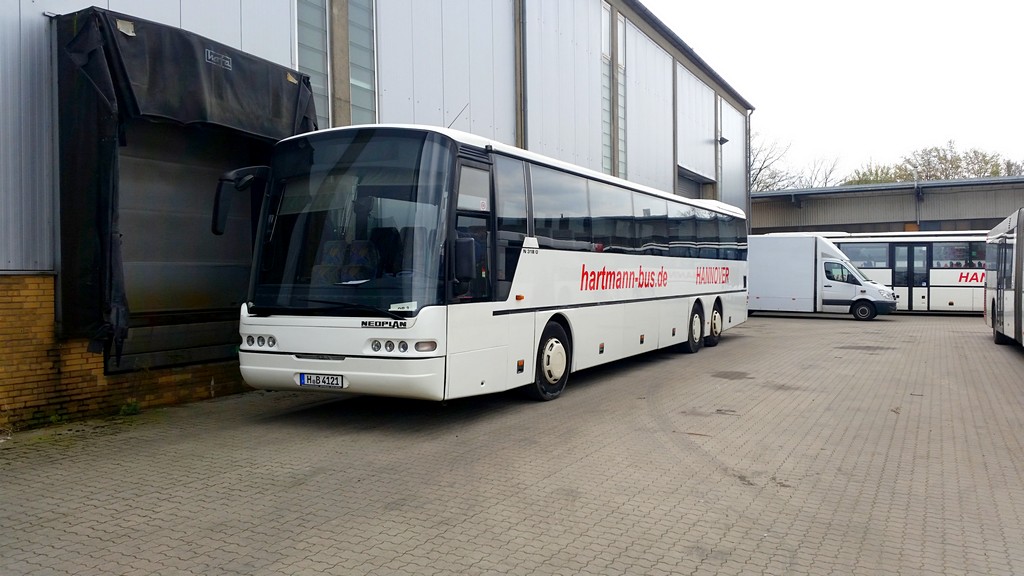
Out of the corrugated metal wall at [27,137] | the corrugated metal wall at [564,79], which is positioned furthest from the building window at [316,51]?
the corrugated metal wall at [564,79]

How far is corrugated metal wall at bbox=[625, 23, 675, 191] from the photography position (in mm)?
26047

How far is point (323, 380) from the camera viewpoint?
8352mm

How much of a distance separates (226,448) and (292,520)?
2.59 metres

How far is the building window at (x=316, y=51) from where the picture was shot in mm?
12477

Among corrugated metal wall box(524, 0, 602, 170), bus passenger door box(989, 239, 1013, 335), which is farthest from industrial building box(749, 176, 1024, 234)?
corrugated metal wall box(524, 0, 602, 170)

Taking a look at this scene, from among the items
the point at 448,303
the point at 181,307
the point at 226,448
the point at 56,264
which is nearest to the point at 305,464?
the point at 226,448

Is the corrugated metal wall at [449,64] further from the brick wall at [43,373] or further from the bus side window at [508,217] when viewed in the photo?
the brick wall at [43,373]

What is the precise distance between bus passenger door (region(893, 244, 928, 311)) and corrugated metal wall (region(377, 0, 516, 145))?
1857 centimetres

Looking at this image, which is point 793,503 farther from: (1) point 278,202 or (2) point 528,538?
(1) point 278,202

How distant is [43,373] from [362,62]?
7.29m

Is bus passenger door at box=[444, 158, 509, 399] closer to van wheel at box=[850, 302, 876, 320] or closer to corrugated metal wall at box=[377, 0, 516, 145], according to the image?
corrugated metal wall at box=[377, 0, 516, 145]

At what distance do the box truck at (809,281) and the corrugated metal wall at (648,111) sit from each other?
4446mm

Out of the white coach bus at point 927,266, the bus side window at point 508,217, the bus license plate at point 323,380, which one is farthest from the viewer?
the white coach bus at point 927,266

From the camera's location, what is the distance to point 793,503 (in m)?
5.94
